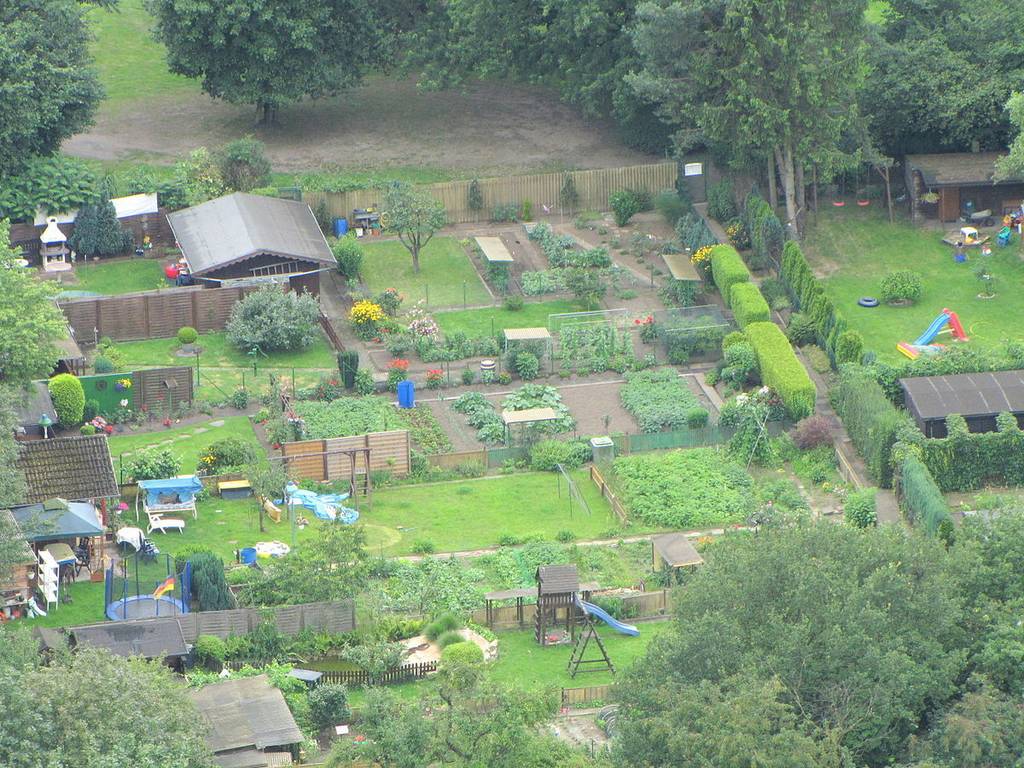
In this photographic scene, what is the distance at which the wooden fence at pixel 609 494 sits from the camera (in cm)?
6600

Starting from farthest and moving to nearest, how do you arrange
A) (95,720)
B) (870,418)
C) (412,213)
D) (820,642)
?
(412,213) → (870,418) → (820,642) → (95,720)

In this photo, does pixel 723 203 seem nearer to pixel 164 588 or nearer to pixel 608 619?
pixel 608 619

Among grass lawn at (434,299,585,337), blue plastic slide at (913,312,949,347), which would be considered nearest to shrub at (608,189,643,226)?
grass lawn at (434,299,585,337)

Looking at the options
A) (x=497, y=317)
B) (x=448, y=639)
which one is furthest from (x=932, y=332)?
(x=448, y=639)

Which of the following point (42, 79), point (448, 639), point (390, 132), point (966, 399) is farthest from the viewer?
point (390, 132)

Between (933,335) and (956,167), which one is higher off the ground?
(956,167)

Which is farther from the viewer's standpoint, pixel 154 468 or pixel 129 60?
pixel 129 60

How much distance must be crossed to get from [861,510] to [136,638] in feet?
66.5

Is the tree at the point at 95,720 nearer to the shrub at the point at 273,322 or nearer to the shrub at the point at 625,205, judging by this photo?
the shrub at the point at 273,322

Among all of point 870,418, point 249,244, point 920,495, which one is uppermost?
point 249,244

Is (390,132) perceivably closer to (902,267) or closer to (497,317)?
(497,317)

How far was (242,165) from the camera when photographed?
85.8 meters

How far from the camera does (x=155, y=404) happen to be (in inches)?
2832

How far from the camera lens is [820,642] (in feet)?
170
